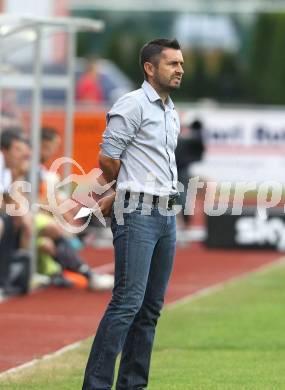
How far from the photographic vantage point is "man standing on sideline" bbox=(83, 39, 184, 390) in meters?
8.59

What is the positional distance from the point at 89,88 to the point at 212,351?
19.2 meters

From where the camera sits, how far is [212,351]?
1135 centimetres

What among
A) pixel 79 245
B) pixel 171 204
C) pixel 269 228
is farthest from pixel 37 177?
pixel 171 204

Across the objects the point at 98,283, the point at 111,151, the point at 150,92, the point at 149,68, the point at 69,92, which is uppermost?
the point at 149,68

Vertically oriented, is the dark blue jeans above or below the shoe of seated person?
above

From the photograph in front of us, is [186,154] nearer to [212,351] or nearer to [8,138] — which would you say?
[8,138]

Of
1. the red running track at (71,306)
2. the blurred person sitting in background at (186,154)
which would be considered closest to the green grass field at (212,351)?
the red running track at (71,306)

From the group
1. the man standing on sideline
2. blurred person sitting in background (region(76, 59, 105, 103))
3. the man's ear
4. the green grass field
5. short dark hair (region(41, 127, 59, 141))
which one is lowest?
blurred person sitting in background (region(76, 59, 105, 103))

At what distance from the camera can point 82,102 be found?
2966cm

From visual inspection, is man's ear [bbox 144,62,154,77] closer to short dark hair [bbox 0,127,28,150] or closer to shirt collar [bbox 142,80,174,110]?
shirt collar [bbox 142,80,174,110]

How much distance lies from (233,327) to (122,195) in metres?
4.43

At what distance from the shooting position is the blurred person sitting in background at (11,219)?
14.8 meters

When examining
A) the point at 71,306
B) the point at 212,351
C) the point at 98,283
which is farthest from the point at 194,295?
the point at 212,351

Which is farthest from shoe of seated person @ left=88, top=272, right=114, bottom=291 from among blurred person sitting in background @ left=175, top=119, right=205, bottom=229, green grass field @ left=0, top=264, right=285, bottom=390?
blurred person sitting in background @ left=175, top=119, right=205, bottom=229
